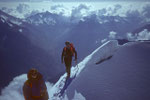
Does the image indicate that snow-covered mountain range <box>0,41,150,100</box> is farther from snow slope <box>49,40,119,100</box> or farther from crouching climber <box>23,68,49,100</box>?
crouching climber <box>23,68,49,100</box>

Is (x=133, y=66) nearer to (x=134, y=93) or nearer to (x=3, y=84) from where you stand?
(x=134, y=93)

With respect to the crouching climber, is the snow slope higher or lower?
higher

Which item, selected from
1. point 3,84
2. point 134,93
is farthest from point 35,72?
point 3,84

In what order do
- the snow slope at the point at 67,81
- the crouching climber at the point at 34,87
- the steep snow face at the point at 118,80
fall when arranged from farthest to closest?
the snow slope at the point at 67,81, the steep snow face at the point at 118,80, the crouching climber at the point at 34,87

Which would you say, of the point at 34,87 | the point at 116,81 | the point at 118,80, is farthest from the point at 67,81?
the point at 34,87

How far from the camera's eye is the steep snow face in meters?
6.64

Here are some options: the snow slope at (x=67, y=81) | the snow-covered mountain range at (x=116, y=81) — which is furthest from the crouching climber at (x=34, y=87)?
the snow slope at (x=67, y=81)

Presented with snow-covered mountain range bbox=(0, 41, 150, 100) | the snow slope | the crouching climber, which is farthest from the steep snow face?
the crouching climber

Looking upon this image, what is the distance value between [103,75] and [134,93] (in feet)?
8.69

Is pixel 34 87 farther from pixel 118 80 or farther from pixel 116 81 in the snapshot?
pixel 118 80

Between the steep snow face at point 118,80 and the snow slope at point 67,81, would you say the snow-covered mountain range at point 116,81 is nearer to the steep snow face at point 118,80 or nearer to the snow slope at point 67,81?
the steep snow face at point 118,80

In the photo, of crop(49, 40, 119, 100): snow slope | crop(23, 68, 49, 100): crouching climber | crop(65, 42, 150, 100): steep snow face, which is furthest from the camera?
crop(49, 40, 119, 100): snow slope

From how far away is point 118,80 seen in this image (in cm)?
769

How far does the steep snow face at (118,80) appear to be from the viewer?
664 cm
